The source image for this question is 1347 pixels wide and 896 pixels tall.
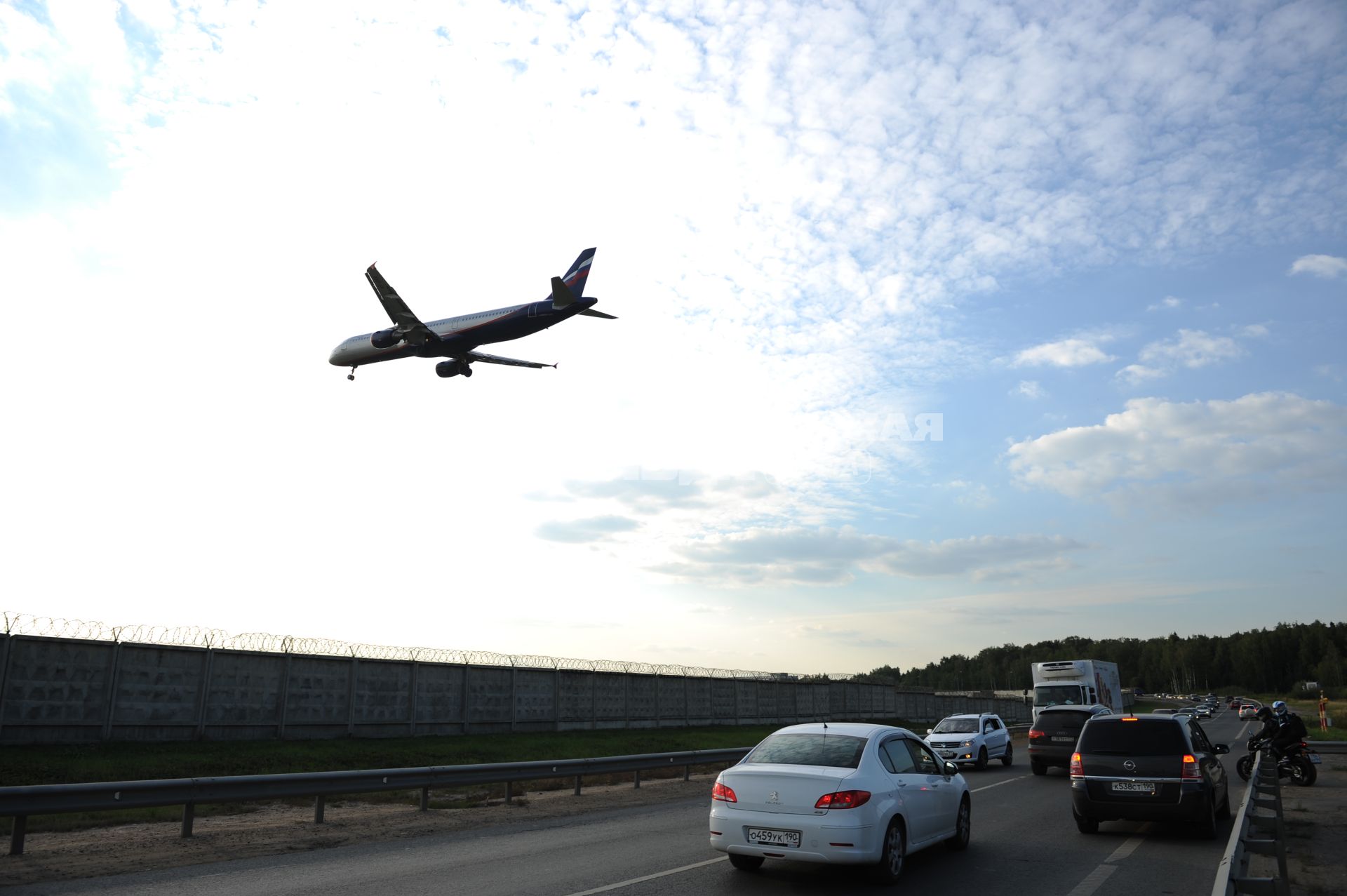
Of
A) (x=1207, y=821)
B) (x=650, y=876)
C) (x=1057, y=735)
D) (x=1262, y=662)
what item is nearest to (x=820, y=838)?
(x=650, y=876)

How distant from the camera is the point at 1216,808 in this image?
12.3 meters

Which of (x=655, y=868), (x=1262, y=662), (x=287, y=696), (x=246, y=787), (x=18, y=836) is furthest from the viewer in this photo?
(x=1262, y=662)

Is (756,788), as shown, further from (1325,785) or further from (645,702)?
(645,702)

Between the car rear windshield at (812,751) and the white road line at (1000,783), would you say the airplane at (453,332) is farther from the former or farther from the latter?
the car rear windshield at (812,751)

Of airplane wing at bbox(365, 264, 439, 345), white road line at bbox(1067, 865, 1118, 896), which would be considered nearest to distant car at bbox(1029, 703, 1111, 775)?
white road line at bbox(1067, 865, 1118, 896)

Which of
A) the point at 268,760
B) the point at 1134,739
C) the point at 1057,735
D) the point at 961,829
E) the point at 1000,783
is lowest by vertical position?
the point at 1000,783

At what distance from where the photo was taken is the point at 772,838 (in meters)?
8.54

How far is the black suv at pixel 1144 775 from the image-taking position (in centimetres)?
1162

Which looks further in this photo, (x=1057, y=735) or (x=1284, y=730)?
(x=1057, y=735)

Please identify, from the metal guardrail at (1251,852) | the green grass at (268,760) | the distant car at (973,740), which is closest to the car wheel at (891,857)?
the metal guardrail at (1251,852)

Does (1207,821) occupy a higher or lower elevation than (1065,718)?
lower

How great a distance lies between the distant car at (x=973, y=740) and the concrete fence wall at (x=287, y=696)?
14115 millimetres

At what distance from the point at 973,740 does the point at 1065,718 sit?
3242 mm

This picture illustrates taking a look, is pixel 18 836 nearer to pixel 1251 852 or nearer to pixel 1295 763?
pixel 1251 852
